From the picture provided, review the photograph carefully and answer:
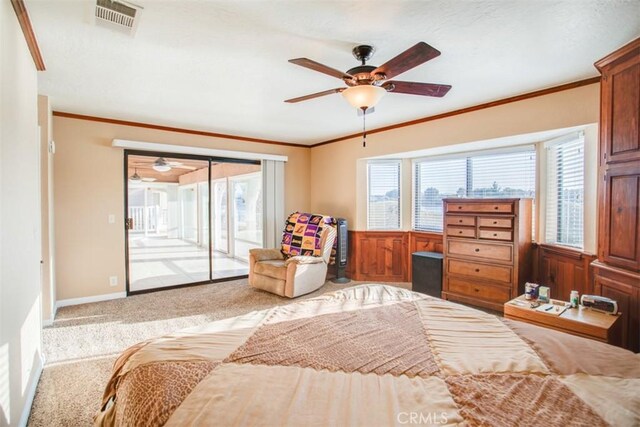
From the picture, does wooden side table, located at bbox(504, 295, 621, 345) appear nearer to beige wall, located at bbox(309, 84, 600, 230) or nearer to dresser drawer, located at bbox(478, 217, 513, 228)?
dresser drawer, located at bbox(478, 217, 513, 228)

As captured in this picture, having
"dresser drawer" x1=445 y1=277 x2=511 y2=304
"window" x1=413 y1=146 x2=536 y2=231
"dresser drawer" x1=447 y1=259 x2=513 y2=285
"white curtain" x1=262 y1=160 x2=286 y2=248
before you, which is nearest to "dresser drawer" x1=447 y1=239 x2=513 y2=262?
"dresser drawer" x1=447 y1=259 x2=513 y2=285

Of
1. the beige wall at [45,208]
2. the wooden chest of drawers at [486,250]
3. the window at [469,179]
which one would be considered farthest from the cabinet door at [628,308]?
the beige wall at [45,208]

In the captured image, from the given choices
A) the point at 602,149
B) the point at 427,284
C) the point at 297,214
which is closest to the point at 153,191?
the point at 297,214

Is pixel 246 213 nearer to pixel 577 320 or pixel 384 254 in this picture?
pixel 384 254

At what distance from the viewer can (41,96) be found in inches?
131

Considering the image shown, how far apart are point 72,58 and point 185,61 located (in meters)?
0.86

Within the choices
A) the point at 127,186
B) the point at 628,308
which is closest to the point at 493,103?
the point at 628,308

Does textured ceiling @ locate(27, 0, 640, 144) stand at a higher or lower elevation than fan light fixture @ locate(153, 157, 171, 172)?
higher

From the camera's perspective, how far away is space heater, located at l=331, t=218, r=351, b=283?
520 centimetres

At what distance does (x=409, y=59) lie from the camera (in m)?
1.94

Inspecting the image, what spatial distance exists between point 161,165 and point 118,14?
3392 mm

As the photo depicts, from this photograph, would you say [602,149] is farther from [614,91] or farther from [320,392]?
[320,392]

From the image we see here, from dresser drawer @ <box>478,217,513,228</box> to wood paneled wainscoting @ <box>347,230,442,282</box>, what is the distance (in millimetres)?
1296
